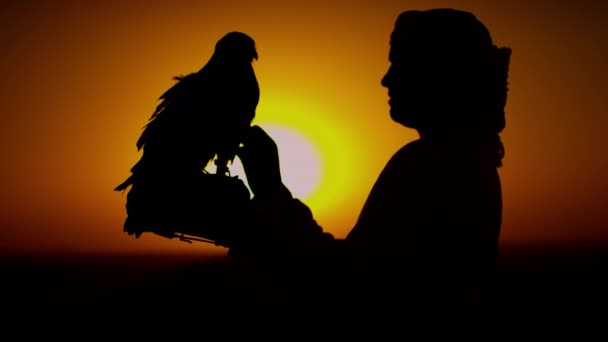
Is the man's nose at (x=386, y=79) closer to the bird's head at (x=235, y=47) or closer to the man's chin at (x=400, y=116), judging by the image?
the man's chin at (x=400, y=116)

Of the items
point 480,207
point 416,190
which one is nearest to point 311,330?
point 416,190

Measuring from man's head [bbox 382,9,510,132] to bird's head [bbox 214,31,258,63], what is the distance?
548mm

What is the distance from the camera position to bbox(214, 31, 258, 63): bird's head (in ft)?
6.37

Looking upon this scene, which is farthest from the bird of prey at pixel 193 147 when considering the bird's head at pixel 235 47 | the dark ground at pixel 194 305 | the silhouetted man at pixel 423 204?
the dark ground at pixel 194 305

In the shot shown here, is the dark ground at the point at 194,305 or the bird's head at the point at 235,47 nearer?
the bird's head at the point at 235,47

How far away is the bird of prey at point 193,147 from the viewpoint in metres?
1.39

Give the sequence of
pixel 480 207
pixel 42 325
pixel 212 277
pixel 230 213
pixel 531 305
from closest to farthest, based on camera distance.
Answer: pixel 230 213 → pixel 480 207 → pixel 42 325 → pixel 531 305 → pixel 212 277

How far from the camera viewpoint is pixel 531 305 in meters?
46.0

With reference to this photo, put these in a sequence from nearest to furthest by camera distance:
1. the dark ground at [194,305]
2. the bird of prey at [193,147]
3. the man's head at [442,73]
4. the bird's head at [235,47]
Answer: the bird of prey at [193,147], the man's head at [442,73], the bird's head at [235,47], the dark ground at [194,305]

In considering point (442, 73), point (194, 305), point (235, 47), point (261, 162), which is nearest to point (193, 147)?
point (261, 162)

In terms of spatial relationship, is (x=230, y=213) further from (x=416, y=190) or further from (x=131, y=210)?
Answer: (x=416, y=190)

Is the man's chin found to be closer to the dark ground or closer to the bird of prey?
the bird of prey

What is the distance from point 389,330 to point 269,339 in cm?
36

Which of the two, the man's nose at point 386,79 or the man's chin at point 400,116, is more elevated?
the man's nose at point 386,79
